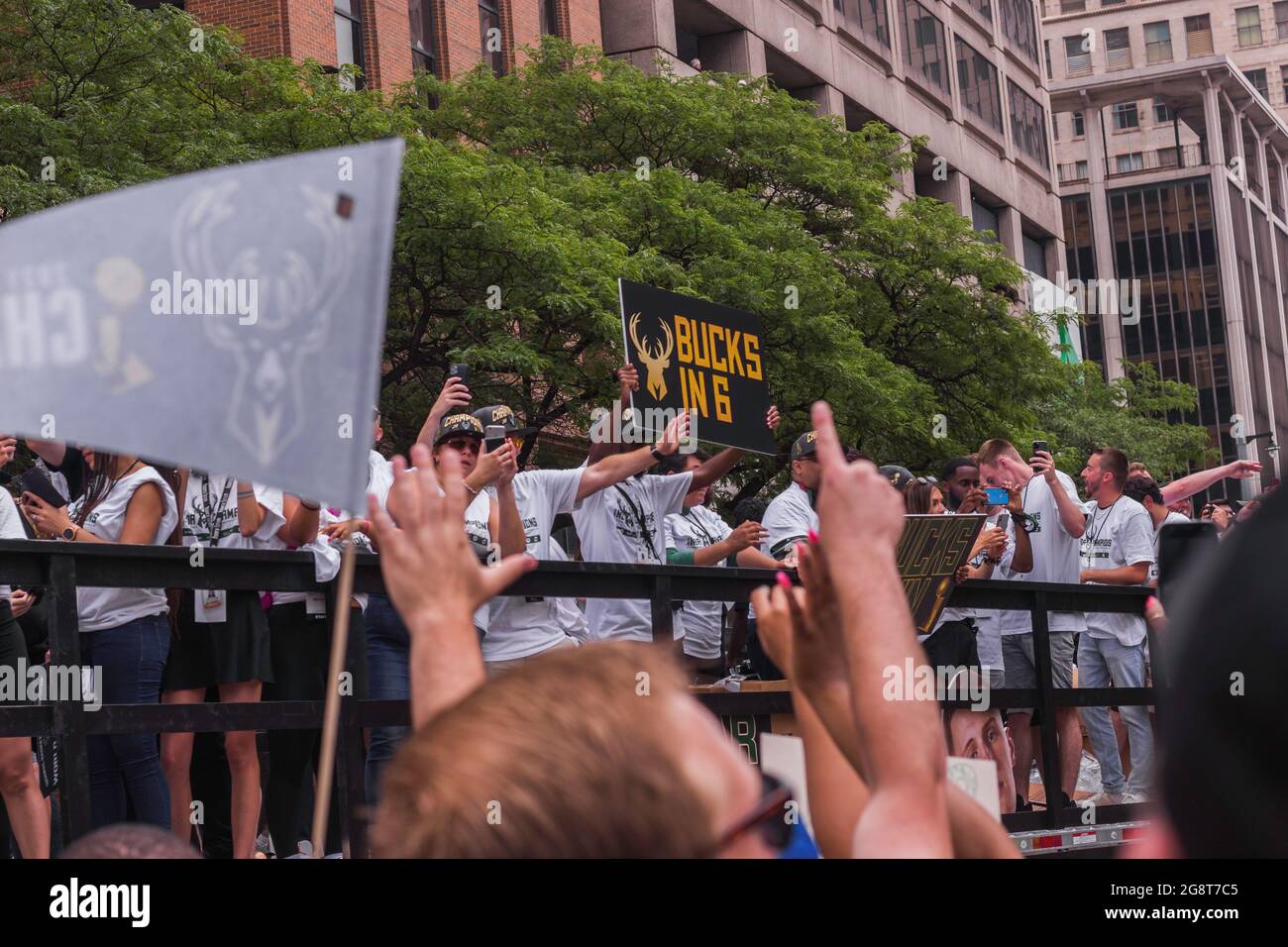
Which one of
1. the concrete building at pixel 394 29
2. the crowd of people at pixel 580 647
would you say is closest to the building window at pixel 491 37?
the concrete building at pixel 394 29

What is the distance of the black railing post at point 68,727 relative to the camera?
477cm

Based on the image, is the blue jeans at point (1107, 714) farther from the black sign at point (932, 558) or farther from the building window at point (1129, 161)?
the building window at point (1129, 161)

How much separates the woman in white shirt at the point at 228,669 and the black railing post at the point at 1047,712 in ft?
12.4

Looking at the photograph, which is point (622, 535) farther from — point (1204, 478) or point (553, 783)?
point (553, 783)

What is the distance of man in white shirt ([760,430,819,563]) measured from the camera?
827cm

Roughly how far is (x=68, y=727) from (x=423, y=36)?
25.8 meters

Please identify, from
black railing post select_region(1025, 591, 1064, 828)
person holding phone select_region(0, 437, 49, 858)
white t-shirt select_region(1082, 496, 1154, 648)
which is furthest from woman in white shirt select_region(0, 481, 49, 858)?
white t-shirt select_region(1082, 496, 1154, 648)

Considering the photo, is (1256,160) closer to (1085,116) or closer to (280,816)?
(1085,116)

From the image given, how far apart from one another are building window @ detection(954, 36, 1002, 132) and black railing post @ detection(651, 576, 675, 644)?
4618 centimetres

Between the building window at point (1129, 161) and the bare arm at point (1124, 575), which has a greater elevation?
the building window at point (1129, 161)

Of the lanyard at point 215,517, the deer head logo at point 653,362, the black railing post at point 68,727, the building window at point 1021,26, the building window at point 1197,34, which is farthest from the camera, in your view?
the building window at point 1197,34

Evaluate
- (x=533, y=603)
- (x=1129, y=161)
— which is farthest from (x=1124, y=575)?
(x=1129, y=161)

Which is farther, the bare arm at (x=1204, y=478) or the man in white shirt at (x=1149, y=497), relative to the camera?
the bare arm at (x=1204, y=478)
